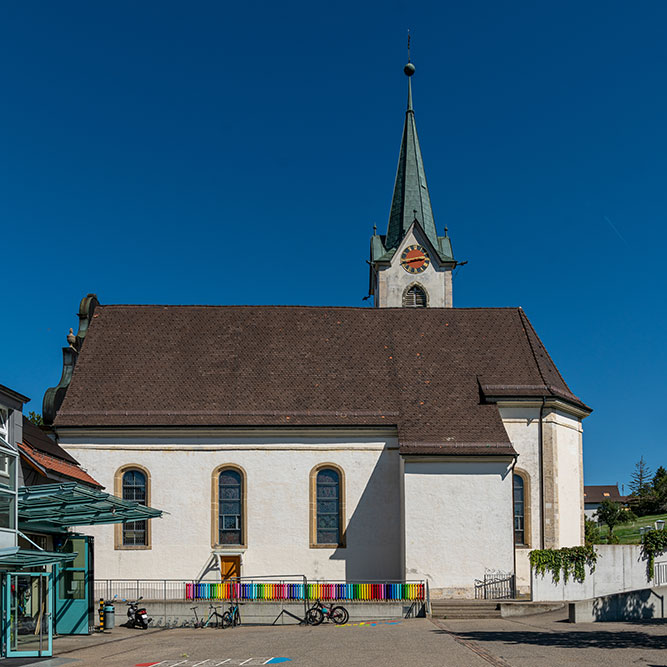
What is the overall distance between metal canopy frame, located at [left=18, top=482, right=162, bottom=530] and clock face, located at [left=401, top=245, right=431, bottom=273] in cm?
3128

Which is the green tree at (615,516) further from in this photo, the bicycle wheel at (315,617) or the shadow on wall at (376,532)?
the bicycle wheel at (315,617)

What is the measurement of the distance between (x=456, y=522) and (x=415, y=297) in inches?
938

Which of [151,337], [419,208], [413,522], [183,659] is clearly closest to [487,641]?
[183,659]

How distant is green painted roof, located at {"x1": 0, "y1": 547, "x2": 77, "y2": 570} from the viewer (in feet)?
58.2

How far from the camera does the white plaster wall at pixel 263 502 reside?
3275 cm

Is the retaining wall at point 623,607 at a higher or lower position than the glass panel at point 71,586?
lower

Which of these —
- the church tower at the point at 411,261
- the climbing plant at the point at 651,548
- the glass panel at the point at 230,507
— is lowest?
the climbing plant at the point at 651,548

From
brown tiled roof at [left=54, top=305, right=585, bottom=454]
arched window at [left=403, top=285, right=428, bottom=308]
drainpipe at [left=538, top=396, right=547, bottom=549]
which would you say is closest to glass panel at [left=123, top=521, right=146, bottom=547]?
brown tiled roof at [left=54, top=305, right=585, bottom=454]

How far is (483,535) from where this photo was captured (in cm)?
3098

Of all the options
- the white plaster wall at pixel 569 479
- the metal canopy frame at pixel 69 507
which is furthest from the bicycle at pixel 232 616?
the white plaster wall at pixel 569 479

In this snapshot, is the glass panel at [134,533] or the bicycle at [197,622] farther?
the glass panel at [134,533]

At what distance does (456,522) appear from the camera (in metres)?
31.0

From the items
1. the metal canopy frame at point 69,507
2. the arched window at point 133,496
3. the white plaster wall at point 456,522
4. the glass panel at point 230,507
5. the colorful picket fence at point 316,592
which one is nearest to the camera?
the metal canopy frame at point 69,507

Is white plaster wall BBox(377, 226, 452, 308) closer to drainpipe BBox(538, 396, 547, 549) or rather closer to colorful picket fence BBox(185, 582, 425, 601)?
drainpipe BBox(538, 396, 547, 549)
